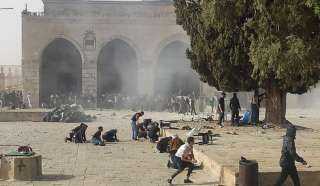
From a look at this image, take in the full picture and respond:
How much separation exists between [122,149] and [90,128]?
6523 millimetres

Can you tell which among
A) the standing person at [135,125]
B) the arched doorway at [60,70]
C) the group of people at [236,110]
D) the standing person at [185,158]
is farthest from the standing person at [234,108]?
the arched doorway at [60,70]

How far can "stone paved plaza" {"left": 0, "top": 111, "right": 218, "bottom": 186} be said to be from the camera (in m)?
9.23

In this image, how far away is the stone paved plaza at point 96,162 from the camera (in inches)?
364

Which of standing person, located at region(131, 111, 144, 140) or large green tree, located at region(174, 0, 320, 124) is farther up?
large green tree, located at region(174, 0, 320, 124)

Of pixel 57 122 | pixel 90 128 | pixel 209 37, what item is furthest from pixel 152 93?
pixel 209 37

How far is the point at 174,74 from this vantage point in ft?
107

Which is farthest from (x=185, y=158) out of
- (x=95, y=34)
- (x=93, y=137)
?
(x=95, y=34)

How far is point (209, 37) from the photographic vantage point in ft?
55.3

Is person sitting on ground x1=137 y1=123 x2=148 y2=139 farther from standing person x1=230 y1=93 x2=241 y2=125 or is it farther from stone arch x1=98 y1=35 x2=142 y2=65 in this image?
stone arch x1=98 y1=35 x2=142 y2=65

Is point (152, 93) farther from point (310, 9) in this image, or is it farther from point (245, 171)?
point (245, 171)

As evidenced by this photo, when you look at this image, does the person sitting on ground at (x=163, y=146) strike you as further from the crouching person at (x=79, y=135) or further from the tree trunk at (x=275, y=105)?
the tree trunk at (x=275, y=105)

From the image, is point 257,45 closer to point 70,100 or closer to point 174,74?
point 70,100

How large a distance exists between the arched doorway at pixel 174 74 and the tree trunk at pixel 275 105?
49.7 feet

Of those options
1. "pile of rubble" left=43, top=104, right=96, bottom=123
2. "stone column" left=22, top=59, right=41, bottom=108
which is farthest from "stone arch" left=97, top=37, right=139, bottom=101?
"pile of rubble" left=43, top=104, right=96, bottom=123
